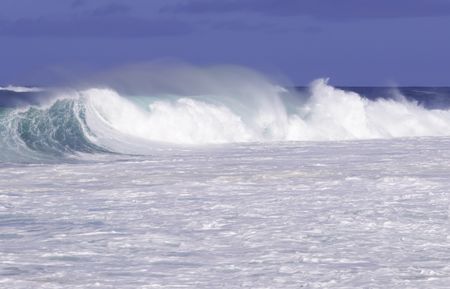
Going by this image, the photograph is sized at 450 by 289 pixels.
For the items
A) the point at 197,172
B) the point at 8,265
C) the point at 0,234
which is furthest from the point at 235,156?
the point at 8,265

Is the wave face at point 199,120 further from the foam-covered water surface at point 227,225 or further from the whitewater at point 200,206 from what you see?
the foam-covered water surface at point 227,225

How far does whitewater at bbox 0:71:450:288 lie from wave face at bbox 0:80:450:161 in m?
0.09

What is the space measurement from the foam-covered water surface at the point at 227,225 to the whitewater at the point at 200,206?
0.02 m

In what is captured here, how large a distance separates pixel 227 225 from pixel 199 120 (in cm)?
1761

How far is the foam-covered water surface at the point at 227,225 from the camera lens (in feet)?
25.8

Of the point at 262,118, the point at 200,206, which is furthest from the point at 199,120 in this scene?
the point at 200,206

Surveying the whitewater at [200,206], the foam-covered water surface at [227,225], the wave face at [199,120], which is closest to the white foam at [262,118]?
the wave face at [199,120]

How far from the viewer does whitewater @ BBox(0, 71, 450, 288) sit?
314 inches

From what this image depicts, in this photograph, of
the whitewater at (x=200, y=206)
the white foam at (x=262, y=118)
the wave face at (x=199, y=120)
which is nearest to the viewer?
the whitewater at (x=200, y=206)

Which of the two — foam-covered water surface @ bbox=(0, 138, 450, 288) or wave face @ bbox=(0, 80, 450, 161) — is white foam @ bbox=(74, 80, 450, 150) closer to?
wave face @ bbox=(0, 80, 450, 161)

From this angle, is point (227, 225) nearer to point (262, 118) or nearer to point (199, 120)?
point (199, 120)

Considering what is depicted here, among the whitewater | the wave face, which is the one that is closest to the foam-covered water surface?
the whitewater

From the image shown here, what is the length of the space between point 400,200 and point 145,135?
14488 mm

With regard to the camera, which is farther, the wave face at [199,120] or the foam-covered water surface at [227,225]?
the wave face at [199,120]
